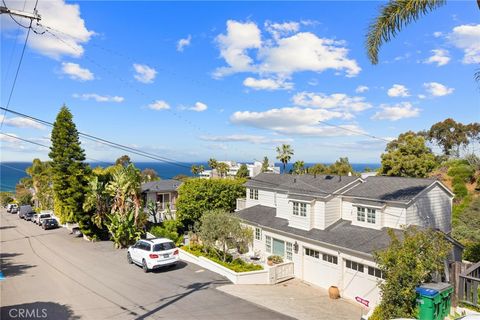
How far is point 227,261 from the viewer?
2214 centimetres

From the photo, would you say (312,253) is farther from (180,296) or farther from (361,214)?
(180,296)

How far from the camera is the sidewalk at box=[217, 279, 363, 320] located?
14.7 m

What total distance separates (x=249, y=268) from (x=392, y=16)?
50.3 feet

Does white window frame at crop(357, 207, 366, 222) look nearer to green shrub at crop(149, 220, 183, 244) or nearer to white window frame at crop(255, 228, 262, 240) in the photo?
white window frame at crop(255, 228, 262, 240)

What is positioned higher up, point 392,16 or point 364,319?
point 392,16

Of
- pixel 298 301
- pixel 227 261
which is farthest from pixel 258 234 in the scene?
pixel 298 301

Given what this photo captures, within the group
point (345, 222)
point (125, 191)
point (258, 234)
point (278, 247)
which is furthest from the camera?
point (125, 191)

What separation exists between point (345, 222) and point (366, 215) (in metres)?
1.59

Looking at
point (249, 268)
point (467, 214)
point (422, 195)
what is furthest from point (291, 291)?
point (467, 214)

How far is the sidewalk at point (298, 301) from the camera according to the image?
14.7 meters

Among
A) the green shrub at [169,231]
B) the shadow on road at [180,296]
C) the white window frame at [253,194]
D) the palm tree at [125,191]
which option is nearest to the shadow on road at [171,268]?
the shadow on road at [180,296]

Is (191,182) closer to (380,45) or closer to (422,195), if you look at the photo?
(422,195)

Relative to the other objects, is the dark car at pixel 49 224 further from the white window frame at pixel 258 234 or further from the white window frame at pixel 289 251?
the white window frame at pixel 289 251

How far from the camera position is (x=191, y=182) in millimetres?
31688
